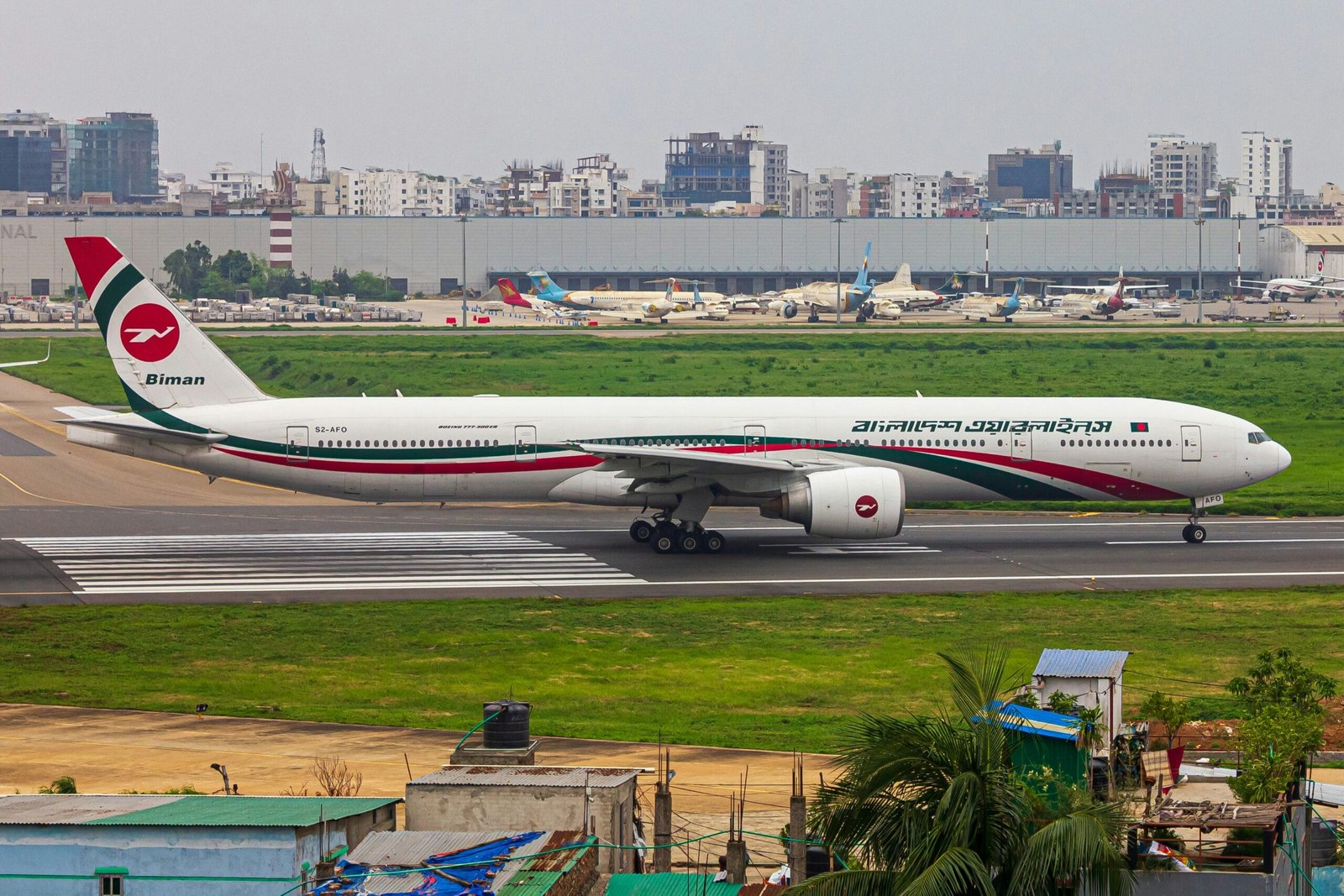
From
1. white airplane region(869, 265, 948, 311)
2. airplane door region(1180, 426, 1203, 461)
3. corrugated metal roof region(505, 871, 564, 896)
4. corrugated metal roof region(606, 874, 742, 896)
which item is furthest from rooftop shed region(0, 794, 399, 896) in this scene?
white airplane region(869, 265, 948, 311)

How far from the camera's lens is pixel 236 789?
22.1 m

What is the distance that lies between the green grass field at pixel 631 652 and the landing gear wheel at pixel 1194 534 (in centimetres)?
728

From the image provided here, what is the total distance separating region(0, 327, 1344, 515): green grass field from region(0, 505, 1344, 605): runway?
12960 mm

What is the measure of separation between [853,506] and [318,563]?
1430cm

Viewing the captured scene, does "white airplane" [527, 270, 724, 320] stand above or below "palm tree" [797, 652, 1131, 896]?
above

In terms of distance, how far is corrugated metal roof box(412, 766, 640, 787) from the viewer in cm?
1777

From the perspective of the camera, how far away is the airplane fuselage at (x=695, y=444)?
4503 cm

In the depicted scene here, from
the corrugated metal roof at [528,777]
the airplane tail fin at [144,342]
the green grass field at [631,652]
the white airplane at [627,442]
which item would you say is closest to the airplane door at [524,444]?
A: the white airplane at [627,442]

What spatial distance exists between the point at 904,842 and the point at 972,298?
517ft

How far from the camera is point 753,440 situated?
45.3 meters

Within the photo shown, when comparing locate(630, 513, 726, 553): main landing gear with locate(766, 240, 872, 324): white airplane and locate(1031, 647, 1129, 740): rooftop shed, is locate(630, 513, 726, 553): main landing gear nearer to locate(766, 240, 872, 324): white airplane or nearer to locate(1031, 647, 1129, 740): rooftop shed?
locate(1031, 647, 1129, 740): rooftop shed

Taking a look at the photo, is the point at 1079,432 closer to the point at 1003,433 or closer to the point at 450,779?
the point at 1003,433

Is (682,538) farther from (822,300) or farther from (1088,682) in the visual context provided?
(822,300)

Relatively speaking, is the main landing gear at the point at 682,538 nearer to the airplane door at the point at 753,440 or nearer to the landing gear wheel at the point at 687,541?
the landing gear wheel at the point at 687,541
